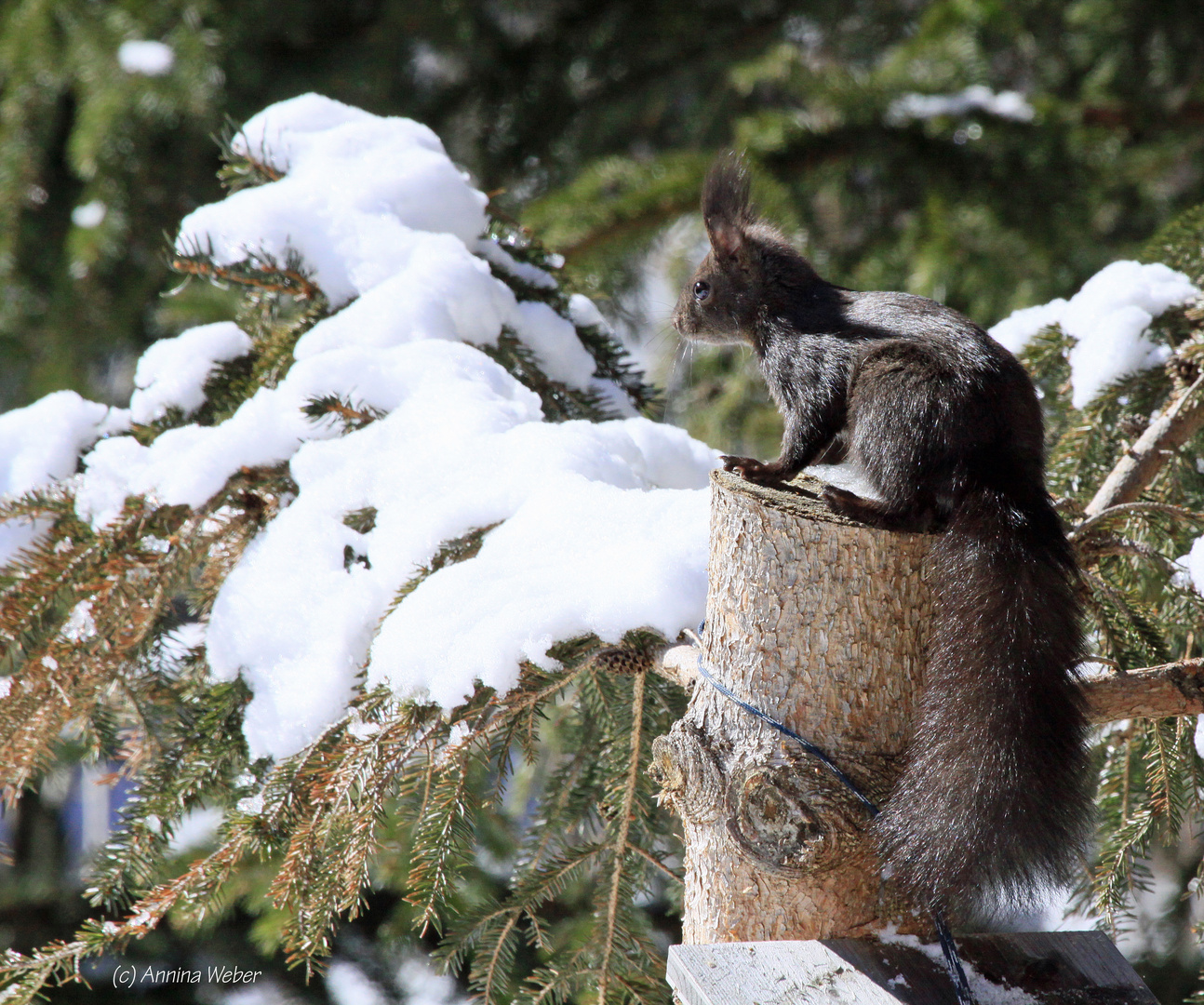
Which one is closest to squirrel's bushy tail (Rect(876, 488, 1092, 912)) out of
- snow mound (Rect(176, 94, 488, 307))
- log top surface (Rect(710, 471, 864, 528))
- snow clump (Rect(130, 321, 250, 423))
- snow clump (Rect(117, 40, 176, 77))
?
log top surface (Rect(710, 471, 864, 528))

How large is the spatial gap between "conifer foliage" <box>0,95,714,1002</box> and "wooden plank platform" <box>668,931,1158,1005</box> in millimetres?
343

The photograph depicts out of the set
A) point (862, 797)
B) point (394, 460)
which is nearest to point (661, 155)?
point (394, 460)

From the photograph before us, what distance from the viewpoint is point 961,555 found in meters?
0.98

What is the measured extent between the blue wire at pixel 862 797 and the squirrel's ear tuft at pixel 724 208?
640 millimetres

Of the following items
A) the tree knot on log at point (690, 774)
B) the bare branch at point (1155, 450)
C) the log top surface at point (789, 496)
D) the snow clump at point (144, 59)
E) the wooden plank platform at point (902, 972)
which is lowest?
the snow clump at point (144, 59)

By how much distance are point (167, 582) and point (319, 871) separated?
528 mm

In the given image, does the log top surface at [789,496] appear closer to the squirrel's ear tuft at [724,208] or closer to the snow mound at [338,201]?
the squirrel's ear tuft at [724,208]

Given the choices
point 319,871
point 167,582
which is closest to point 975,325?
point 319,871

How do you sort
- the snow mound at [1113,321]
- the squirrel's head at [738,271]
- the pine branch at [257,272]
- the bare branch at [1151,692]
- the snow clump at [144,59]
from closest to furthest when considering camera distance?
the bare branch at [1151,692] → the squirrel's head at [738,271] → the snow mound at [1113,321] → the pine branch at [257,272] → the snow clump at [144,59]

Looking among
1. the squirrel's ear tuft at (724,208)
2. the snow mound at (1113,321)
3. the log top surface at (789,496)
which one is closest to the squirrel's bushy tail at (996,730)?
the log top surface at (789,496)

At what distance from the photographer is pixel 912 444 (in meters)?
1.06

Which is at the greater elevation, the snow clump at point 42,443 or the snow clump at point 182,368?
the snow clump at point 182,368

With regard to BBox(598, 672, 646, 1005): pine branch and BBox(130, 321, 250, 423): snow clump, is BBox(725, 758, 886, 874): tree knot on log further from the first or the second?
BBox(130, 321, 250, 423): snow clump

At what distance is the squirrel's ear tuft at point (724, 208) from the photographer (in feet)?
4.64
